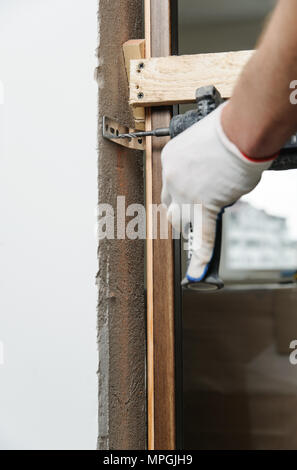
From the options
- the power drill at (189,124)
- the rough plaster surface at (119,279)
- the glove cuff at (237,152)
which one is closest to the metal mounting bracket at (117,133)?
the rough plaster surface at (119,279)

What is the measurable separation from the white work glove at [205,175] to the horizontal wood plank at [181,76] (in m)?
0.19

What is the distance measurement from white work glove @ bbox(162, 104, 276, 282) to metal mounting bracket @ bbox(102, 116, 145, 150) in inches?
8.1

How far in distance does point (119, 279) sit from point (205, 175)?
34cm

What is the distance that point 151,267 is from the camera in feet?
2.90

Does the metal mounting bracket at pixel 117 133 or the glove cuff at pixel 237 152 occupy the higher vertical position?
the metal mounting bracket at pixel 117 133

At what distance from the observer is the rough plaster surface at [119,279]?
2.84 ft

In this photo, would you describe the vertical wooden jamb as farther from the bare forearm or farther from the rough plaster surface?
the bare forearm

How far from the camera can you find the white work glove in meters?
0.62

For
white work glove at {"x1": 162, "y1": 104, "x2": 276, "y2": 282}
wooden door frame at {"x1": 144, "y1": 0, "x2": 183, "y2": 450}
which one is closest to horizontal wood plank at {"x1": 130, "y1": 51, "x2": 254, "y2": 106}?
wooden door frame at {"x1": 144, "y1": 0, "x2": 183, "y2": 450}

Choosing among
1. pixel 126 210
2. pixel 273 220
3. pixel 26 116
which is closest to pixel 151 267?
pixel 126 210

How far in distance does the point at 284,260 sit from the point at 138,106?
436 cm

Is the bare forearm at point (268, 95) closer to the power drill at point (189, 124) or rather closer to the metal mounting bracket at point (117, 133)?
the power drill at point (189, 124)

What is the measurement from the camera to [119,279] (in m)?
0.92

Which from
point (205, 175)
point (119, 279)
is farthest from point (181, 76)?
point (119, 279)
